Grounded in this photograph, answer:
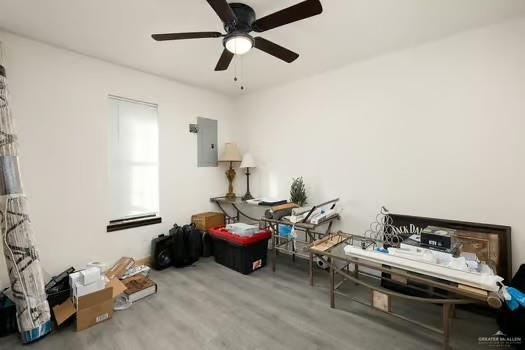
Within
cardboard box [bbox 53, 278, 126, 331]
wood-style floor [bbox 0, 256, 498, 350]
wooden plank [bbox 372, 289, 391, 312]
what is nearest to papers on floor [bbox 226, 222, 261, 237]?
wood-style floor [bbox 0, 256, 498, 350]

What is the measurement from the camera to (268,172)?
3.85m

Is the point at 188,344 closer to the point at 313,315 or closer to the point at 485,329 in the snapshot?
the point at 313,315

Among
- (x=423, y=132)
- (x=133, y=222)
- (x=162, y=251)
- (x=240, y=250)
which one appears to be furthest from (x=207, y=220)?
(x=423, y=132)

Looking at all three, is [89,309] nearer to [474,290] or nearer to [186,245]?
[186,245]

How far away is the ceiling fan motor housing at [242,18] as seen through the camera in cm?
178

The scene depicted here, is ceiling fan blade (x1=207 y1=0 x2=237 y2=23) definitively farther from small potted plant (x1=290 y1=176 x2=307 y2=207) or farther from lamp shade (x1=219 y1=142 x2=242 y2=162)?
lamp shade (x1=219 y1=142 x2=242 y2=162)

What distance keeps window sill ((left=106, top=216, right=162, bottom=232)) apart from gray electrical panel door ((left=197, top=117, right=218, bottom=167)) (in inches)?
40.6

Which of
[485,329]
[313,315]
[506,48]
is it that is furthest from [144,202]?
[506,48]

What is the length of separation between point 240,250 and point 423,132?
242 centimetres

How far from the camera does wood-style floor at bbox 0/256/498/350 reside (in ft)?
5.82

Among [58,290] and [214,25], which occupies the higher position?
[214,25]

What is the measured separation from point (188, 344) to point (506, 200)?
9.47ft

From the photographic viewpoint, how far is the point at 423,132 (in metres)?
2.43

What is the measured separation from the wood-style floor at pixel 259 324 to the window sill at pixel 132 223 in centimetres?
88
